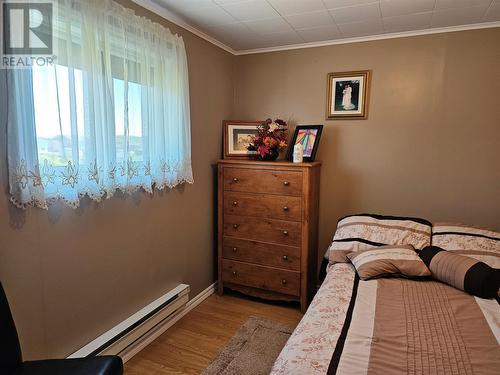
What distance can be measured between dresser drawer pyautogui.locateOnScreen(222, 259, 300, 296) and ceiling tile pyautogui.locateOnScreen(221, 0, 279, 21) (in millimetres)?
1994

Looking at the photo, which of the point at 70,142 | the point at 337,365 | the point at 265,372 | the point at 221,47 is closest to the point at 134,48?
the point at 70,142

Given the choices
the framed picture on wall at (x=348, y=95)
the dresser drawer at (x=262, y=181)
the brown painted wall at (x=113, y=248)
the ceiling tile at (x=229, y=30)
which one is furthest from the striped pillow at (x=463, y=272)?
the ceiling tile at (x=229, y=30)

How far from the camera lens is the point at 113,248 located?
2.03m

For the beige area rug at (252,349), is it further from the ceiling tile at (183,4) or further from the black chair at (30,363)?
the ceiling tile at (183,4)

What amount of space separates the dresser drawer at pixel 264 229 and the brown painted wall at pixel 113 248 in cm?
26

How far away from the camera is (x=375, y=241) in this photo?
8.01ft

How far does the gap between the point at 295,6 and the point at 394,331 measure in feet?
6.53

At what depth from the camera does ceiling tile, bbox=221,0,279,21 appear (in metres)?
2.12

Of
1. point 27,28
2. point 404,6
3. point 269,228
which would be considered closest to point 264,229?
point 269,228

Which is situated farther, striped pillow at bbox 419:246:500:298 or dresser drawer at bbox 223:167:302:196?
dresser drawer at bbox 223:167:302:196

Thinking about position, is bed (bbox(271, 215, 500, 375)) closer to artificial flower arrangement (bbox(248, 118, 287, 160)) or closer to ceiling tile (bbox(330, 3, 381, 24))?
artificial flower arrangement (bbox(248, 118, 287, 160))

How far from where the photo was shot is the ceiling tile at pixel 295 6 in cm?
209

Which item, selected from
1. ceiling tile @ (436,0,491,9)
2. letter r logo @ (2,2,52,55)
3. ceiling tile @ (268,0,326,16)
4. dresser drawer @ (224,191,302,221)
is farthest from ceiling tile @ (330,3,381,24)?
letter r logo @ (2,2,52,55)

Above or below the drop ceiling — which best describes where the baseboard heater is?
below
